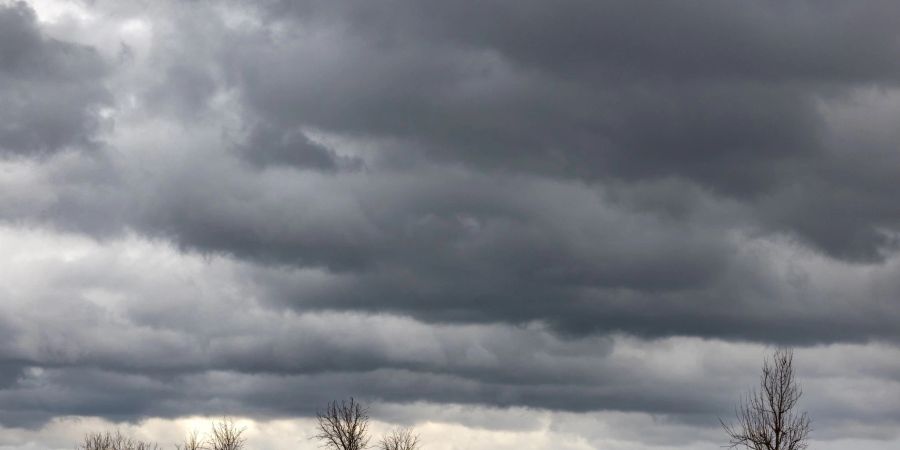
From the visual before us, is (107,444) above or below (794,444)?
above

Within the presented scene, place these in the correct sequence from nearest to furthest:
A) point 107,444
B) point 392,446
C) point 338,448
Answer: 1. point 338,448
2. point 392,446
3. point 107,444

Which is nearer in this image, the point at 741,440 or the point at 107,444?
the point at 741,440

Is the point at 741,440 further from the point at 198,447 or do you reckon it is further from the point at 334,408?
the point at 198,447

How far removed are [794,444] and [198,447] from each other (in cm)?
9148

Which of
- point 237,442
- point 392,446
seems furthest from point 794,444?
point 237,442

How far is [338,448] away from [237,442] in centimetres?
2449

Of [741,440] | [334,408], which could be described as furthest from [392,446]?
[741,440]

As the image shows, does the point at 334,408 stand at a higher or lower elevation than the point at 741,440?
higher

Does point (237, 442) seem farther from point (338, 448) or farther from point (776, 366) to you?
point (776, 366)

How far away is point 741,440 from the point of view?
78.1 metres

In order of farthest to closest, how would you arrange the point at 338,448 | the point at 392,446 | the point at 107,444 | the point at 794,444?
the point at 107,444
the point at 392,446
the point at 338,448
the point at 794,444

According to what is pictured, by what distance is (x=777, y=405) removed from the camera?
78.2 meters

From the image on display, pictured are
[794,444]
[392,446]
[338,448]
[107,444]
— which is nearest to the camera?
[794,444]

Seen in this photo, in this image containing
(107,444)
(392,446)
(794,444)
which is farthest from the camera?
(107,444)
